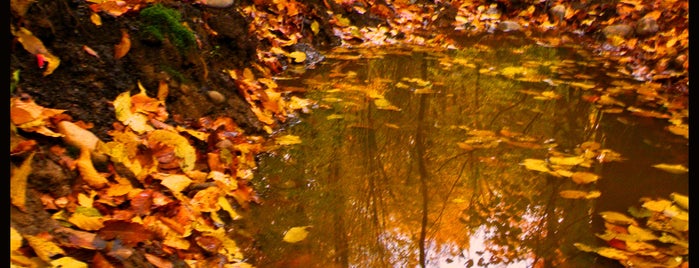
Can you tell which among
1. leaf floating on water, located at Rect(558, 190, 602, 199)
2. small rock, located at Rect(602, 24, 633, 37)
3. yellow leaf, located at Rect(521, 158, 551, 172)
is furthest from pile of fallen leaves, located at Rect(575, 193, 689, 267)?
small rock, located at Rect(602, 24, 633, 37)

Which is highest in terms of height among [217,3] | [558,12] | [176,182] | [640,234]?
[217,3]

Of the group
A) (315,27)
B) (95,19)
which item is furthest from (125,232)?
(315,27)

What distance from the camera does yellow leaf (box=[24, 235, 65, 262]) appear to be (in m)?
1.71

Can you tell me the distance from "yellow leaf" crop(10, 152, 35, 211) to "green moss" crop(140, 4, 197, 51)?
176 cm

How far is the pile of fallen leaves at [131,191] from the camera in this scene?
1.91m

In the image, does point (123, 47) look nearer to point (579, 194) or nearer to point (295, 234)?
point (295, 234)

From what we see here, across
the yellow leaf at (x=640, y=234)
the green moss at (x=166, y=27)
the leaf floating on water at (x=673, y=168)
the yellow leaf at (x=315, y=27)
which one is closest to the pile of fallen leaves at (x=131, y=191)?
the green moss at (x=166, y=27)

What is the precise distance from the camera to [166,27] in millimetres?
3783

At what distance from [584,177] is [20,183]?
9.66ft

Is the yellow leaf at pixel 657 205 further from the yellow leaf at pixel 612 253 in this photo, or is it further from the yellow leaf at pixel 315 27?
the yellow leaf at pixel 315 27

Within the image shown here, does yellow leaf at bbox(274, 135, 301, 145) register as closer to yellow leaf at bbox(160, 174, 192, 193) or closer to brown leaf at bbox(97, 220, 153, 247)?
yellow leaf at bbox(160, 174, 192, 193)

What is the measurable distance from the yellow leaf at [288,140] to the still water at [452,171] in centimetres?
6

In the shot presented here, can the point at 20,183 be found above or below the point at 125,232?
above
